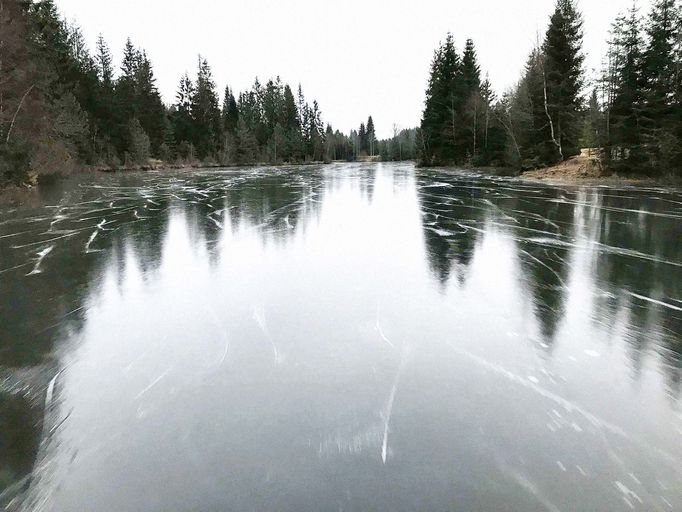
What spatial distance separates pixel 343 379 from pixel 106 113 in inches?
2774

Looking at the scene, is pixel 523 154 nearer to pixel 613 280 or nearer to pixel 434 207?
pixel 434 207

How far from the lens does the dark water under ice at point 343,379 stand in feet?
8.89

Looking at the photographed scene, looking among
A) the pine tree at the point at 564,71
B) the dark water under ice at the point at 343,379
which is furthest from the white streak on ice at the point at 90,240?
the pine tree at the point at 564,71

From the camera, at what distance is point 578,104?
3269 cm

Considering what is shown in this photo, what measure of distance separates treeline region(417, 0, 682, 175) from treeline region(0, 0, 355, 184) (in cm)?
3344

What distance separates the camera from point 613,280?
6984 mm

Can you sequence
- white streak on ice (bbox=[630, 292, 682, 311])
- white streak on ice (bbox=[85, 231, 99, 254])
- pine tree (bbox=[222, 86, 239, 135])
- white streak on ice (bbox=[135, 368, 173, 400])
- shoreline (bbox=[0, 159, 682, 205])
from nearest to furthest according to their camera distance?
white streak on ice (bbox=[135, 368, 173, 400]) → white streak on ice (bbox=[630, 292, 682, 311]) → white streak on ice (bbox=[85, 231, 99, 254]) → shoreline (bbox=[0, 159, 682, 205]) → pine tree (bbox=[222, 86, 239, 135])

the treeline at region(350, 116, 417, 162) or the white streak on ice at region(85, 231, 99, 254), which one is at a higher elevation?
the treeline at region(350, 116, 417, 162)

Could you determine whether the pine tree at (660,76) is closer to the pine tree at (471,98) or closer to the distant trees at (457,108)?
the distant trees at (457,108)

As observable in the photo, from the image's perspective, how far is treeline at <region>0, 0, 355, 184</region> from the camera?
2375cm

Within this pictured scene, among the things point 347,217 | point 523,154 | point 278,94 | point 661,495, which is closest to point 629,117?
point 523,154

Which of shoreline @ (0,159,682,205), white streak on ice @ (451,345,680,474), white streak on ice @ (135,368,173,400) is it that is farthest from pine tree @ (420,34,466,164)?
white streak on ice @ (135,368,173,400)

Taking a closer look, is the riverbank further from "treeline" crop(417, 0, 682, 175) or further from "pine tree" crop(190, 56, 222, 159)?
"pine tree" crop(190, 56, 222, 159)

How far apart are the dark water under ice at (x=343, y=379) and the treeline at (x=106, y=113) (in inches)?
727
